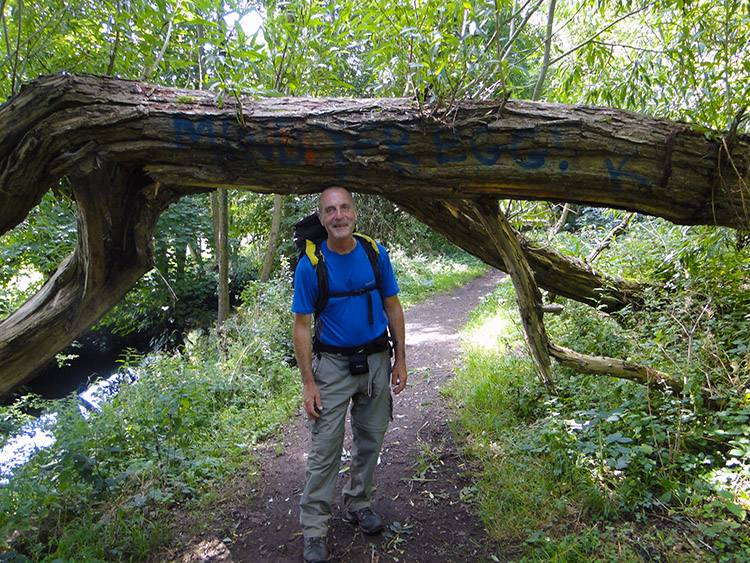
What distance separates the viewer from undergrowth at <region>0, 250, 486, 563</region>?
305 centimetres

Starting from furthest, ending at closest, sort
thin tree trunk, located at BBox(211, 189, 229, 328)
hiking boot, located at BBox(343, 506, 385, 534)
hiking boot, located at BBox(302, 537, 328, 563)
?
1. thin tree trunk, located at BBox(211, 189, 229, 328)
2. hiking boot, located at BBox(343, 506, 385, 534)
3. hiking boot, located at BBox(302, 537, 328, 563)

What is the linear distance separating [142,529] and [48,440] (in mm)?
2219

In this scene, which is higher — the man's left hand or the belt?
the belt

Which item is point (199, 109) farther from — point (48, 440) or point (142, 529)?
point (48, 440)

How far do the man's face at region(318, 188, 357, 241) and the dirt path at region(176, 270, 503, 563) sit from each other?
2105 mm

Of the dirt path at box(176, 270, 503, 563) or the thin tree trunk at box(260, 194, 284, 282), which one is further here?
the thin tree trunk at box(260, 194, 284, 282)

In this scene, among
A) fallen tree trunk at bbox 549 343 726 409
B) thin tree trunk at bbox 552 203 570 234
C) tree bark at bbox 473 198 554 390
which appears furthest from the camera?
thin tree trunk at bbox 552 203 570 234

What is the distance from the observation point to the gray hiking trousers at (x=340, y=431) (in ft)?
9.50

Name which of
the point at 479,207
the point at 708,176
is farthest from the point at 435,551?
the point at 708,176

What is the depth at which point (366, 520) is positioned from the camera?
317 cm

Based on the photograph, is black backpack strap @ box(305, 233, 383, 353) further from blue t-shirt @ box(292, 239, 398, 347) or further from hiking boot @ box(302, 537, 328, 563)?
hiking boot @ box(302, 537, 328, 563)

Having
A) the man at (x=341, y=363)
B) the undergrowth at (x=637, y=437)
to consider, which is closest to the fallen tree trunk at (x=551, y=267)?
the undergrowth at (x=637, y=437)

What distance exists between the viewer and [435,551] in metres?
2.97

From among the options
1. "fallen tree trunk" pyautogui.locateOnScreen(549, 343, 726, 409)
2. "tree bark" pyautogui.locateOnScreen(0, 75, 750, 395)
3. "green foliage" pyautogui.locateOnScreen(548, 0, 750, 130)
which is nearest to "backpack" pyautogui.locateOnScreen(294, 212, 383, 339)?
"tree bark" pyautogui.locateOnScreen(0, 75, 750, 395)
